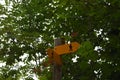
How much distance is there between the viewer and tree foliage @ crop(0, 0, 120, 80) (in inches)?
252

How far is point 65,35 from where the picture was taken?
795 cm

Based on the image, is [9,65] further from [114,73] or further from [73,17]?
[114,73]

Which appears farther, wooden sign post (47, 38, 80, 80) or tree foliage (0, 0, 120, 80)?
tree foliage (0, 0, 120, 80)

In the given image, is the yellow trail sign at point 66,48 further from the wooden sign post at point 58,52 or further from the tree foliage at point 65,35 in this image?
the tree foliage at point 65,35

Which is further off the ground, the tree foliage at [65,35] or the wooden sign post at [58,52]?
the tree foliage at [65,35]

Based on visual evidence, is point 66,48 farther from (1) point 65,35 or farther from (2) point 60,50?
(1) point 65,35

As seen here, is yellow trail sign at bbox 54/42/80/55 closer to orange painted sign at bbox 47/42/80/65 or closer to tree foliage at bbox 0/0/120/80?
orange painted sign at bbox 47/42/80/65

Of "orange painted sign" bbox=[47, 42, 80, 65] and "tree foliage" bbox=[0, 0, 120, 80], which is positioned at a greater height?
"tree foliage" bbox=[0, 0, 120, 80]

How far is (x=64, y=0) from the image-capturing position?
21.6 ft

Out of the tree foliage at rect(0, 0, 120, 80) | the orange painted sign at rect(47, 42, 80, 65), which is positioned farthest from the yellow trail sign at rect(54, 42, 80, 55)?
the tree foliage at rect(0, 0, 120, 80)

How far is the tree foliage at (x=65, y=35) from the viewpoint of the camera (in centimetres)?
639

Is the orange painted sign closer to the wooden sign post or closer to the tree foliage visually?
the wooden sign post

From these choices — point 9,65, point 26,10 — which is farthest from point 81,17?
point 9,65

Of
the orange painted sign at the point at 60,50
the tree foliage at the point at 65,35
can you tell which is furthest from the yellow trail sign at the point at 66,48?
the tree foliage at the point at 65,35
